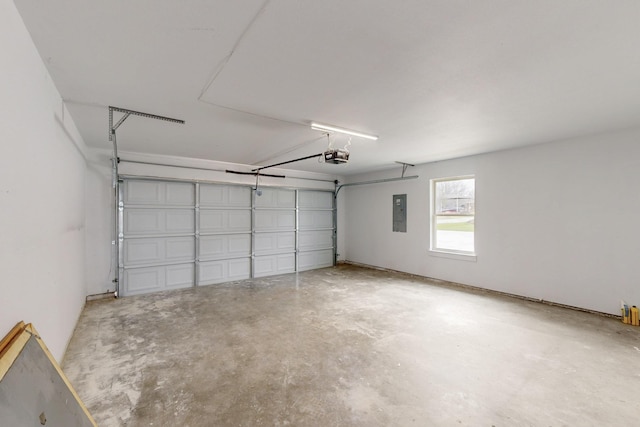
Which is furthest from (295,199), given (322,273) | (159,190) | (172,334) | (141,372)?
(141,372)

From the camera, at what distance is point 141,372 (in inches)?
94.9

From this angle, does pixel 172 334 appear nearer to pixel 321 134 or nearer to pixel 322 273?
pixel 321 134

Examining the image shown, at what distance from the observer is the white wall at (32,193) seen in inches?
52.8

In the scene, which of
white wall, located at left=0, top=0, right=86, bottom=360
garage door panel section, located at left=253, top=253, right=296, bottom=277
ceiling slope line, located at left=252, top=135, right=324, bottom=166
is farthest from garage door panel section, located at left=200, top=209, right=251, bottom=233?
white wall, located at left=0, top=0, right=86, bottom=360

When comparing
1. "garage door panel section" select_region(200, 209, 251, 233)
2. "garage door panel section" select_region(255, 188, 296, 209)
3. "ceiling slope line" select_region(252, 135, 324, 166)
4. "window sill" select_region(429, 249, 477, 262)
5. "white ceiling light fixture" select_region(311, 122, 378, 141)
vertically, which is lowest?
"window sill" select_region(429, 249, 477, 262)

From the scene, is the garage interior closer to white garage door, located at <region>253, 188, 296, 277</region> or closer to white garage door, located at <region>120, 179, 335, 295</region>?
white garage door, located at <region>120, 179, 335, 295</region>

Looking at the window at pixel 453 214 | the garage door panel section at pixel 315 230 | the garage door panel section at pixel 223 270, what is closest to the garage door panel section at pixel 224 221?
the garage door panel section at pixel 223 270

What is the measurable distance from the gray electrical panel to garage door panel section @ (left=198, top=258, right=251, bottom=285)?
3503 millimetres

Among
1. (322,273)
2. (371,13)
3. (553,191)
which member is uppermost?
(371,13)

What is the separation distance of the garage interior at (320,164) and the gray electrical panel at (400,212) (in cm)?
32

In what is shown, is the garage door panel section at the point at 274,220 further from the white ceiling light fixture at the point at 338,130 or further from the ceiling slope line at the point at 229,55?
the ceiling slope line at the point at 229,55

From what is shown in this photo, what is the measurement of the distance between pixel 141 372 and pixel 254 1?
2.96 meters

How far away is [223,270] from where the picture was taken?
5730 mm

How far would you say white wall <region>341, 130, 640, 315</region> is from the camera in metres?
3.53
